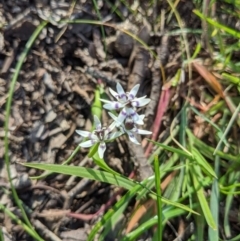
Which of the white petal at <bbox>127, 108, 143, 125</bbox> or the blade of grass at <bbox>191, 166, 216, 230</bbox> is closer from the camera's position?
the white petal at <bbox>127, 108, 143, 125</bbox>

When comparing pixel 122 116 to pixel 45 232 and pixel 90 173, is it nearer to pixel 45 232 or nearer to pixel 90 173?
pixel 90 173

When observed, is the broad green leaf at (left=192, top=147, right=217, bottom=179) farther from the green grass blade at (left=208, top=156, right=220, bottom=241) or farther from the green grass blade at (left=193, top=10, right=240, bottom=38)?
the green grass blade at (left=193, top=10, right=240, bottom=38)

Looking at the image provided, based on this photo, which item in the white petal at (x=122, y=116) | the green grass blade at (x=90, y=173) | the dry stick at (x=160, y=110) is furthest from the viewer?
the dry stick at (x=160, y=110)

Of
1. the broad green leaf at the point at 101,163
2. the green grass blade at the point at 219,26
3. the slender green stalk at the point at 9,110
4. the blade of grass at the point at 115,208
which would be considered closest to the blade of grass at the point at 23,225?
the slender green stalk at the point at 9,110

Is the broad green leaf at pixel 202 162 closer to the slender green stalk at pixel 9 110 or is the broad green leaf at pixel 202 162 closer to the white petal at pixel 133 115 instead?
the white petal at pixel 133 115

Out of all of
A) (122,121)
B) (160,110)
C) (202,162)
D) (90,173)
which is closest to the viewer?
(122,121)

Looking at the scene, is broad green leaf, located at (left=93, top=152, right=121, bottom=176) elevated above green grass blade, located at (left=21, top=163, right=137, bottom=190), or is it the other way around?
broad green leaf, located at (left=93, top=152, right=121, bottom=176)

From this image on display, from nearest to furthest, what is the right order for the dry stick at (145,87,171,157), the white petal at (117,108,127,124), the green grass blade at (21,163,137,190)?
the white petal at (117,108,127,124)
the green grass blade at (21,163,137,190)
the dry stick at (145,87,171,157)

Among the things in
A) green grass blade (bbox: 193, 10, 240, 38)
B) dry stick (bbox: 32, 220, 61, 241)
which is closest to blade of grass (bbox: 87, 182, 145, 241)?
dry stick (bbox: 32, 220, 61, 241)

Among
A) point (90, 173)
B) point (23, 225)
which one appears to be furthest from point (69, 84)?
point (23, 225)
